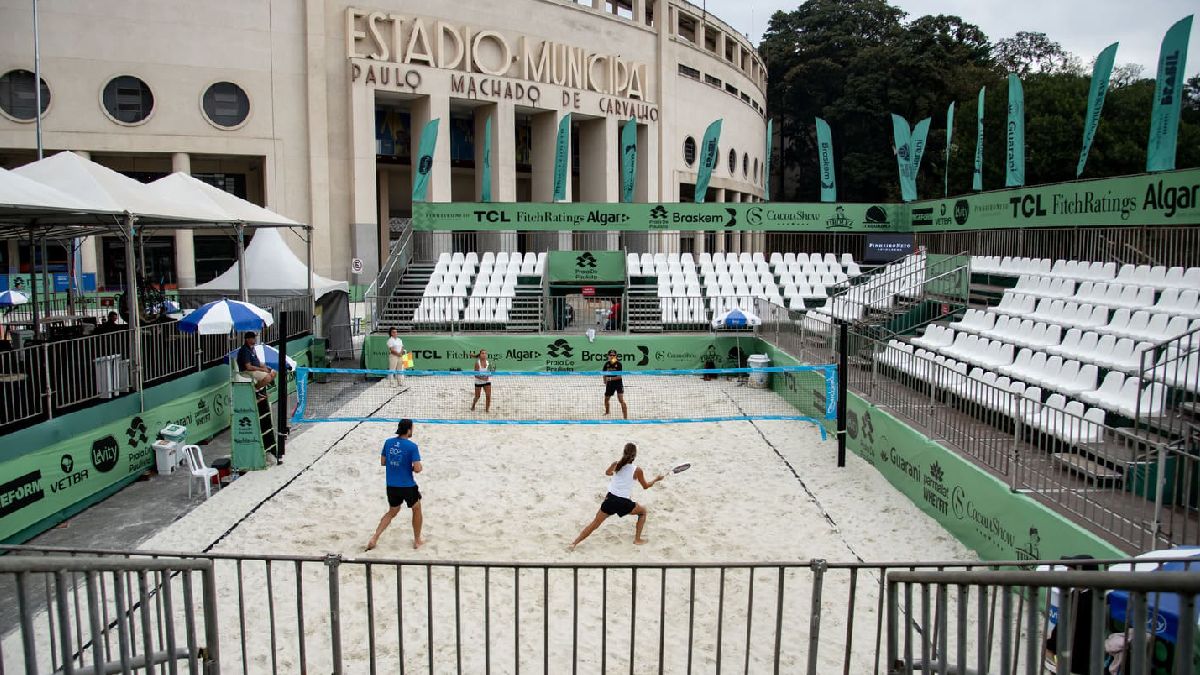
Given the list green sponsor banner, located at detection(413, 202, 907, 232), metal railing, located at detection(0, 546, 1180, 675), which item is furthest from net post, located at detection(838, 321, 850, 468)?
green sponsor banner, located at detection(413, 202, 907, 232)

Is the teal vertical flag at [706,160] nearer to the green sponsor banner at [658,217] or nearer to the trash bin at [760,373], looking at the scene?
the green sponsor banner at [658,217]

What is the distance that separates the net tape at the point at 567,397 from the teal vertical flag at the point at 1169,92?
7.40 meters

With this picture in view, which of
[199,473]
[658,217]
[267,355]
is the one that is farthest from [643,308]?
[199,473]

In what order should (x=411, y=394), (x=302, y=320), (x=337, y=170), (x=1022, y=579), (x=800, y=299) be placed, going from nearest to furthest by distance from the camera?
(x=1022, y=579)
(x=411, y=394)
(x=302, y=320)
(x=800, y=299)
(x=337, y=170)

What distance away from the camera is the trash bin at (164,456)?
12.5m

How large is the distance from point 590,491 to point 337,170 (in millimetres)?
26319

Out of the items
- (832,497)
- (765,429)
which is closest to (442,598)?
(832,497)

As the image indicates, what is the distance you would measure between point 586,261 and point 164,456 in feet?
50.9

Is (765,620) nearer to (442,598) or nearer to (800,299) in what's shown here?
(442,598)

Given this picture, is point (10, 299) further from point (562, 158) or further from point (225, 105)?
point (562, 158)

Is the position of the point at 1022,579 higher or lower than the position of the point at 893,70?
lower

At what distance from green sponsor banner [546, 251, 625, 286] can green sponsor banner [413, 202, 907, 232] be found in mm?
1182

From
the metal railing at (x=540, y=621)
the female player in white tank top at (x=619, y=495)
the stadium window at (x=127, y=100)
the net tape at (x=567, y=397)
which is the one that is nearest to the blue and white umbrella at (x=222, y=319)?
the net tape at (x=567, y=397)

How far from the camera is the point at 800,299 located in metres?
24.5
